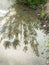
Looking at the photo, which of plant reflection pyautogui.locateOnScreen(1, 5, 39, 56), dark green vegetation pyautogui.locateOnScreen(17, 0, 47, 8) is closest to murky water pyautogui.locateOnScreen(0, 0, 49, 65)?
plant reflection pyautogui.locateOnScreen(1, 5, 39, 56)

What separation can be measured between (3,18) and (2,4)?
1528 mm

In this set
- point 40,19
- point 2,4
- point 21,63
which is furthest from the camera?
point 2,4

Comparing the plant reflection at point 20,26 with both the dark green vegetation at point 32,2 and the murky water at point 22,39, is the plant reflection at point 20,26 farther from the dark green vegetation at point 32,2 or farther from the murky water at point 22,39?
the dark green vegetation at point 32,2

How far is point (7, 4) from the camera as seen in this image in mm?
9719

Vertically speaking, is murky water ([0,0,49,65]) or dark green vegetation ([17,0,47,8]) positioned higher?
dark green vegetation ([17,0,47,8])

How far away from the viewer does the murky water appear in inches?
236

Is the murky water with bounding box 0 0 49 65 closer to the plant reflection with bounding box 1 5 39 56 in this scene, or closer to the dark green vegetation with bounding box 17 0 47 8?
the plant reflection with bounding box 1 5 39 56

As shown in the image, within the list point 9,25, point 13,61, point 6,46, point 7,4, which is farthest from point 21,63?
point 7,4

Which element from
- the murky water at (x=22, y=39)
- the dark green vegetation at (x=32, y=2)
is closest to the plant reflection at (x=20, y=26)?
the murky water at (x=22, y=39)

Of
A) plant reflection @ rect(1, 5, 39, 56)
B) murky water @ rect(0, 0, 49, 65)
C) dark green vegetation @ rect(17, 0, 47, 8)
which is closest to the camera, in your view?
murky water @ rect(0, 0, 49, 65)

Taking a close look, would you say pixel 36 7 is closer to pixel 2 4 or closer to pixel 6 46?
pixel 2 4

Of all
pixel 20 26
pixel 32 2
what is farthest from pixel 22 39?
pixel 32 2

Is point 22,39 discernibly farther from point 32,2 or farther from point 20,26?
point 32,2

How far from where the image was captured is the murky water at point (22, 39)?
6.00 metres
